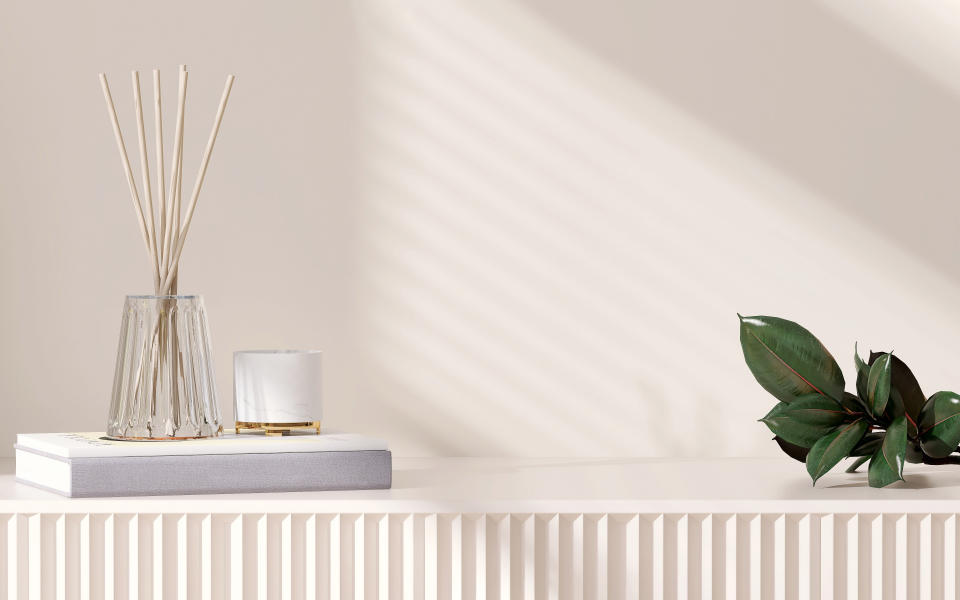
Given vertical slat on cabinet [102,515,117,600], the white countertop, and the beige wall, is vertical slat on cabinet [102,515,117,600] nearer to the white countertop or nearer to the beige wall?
the white countertop

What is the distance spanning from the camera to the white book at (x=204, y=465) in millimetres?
1026

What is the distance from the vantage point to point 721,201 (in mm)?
1425

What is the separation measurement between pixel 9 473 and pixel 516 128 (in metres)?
0.74

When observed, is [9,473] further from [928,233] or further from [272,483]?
[928,233]

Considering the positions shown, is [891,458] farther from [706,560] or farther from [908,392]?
[706,560]

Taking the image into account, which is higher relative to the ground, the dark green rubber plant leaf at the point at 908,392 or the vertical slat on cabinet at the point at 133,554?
the dark green rubber plant leaf at the point at 908,392

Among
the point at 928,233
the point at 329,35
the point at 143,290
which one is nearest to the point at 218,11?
the point at 329,35

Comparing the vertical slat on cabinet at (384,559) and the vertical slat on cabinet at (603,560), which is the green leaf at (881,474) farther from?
the vertical slat on cabinet at (384,559)

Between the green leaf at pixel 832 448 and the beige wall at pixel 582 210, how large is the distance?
1.00 ft

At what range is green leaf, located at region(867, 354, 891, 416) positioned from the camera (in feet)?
3.61

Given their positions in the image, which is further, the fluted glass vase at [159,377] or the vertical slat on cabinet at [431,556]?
the fluted glass vase at [159,377]

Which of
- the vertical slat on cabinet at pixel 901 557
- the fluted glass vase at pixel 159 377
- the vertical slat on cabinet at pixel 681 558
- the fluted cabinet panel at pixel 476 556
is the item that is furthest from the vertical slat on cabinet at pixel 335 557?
the vertical slat on cabinet at pixel 901 557

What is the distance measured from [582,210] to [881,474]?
519 mm

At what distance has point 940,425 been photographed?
3.75 ft
